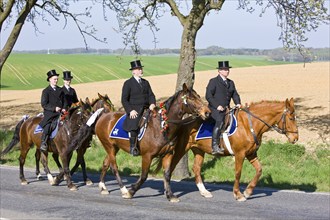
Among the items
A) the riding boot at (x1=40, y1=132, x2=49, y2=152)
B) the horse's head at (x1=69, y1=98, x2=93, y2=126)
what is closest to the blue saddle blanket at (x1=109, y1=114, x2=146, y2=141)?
the horse's head at (x1=69, y1=98, x2=93, y2=126)

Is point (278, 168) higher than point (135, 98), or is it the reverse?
point (135, 98)

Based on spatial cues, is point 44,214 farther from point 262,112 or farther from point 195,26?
point 195,26

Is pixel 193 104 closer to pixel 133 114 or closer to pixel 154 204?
pixel 133 114

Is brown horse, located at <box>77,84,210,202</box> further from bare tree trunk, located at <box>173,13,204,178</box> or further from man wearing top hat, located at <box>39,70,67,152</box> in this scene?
bare tree trunk, located at <box>173,13,204,178</box>

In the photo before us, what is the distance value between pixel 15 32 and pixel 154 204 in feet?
42.7

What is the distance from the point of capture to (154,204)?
11.8m

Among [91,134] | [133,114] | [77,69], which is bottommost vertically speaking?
[77,69]

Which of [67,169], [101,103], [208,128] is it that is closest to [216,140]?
[208,128]

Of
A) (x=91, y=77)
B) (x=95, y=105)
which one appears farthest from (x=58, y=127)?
(x=91, y=77)

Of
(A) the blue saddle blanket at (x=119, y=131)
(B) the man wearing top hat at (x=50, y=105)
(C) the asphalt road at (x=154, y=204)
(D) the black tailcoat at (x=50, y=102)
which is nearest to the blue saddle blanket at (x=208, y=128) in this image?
(C) the asphalt road at (x=154, y=204)

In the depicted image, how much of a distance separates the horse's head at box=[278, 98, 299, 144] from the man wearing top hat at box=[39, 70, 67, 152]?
5.35 metres

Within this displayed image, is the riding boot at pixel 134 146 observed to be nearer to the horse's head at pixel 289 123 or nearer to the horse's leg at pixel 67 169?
the horse's leg at pixel 67 169

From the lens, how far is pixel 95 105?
14422 millimetres

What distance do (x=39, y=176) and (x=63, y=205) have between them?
4004 mm
